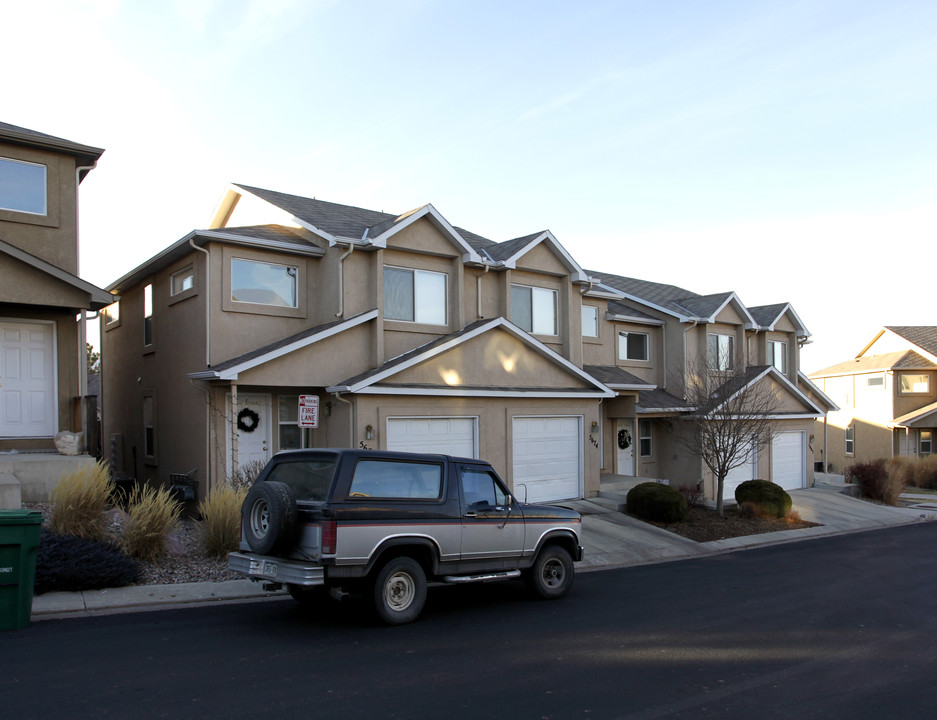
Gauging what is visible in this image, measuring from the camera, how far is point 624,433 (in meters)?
24.5

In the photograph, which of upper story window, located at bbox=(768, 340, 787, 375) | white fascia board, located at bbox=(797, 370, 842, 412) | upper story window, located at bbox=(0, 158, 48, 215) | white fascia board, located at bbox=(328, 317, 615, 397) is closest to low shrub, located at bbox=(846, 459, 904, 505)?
white fascia board, located at bbox=(797, 370, 842, 412)

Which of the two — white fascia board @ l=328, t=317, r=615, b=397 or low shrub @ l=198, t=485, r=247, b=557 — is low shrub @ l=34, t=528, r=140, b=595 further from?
white fascia board @ l=328, t=317, r=615, b=397

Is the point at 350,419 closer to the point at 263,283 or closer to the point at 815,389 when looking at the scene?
the point at 263,283

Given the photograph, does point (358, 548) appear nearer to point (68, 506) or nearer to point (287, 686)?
point (287, 686)

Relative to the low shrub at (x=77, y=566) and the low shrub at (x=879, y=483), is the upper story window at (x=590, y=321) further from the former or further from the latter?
the low shrub at (x=77, y=566)

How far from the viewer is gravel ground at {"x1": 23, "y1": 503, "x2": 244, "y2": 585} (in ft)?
34.1

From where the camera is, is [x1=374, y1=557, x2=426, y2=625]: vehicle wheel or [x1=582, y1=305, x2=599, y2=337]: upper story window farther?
[x1=582, y1=305, x2=599, y2=337]: upper story window

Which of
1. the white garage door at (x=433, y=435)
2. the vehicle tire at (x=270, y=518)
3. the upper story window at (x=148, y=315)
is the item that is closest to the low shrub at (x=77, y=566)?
the vehicle tire at (x=270, y=518)

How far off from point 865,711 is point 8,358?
48.6 feet

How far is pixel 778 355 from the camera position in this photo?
29891 mm

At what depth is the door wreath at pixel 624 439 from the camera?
80.3 feet

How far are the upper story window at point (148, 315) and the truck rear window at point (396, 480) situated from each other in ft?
39.7

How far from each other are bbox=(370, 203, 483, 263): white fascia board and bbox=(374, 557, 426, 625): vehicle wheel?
9650mm

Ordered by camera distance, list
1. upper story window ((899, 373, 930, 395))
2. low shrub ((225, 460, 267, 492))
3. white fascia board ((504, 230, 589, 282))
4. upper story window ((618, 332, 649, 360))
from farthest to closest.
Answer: upper story window ((899, 373, 930, 395)) → upper story window ((618, 332, 649, 360)) → white fascia board ((504, 230, 589, 282)) → low shrub ((225, 460, 267, 492))
